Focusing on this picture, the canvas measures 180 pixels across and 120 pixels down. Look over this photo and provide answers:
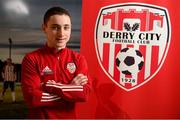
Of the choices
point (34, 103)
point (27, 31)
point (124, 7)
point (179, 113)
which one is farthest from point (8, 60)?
point (179, 113)

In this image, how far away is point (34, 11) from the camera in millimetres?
2330

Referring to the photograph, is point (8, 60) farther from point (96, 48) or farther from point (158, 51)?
point (158, 51)

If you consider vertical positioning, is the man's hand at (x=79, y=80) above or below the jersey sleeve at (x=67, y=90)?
above

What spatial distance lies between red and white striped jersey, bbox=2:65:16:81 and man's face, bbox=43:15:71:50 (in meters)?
0.43

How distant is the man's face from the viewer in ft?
6.79

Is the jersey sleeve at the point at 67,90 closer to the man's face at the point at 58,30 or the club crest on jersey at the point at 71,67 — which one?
the club crest on jersey at the point at 71,67

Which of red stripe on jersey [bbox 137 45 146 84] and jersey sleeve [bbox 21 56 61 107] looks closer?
jersey sleeve [bbox 21 56 61 107]

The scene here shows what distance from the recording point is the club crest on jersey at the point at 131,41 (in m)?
2.34

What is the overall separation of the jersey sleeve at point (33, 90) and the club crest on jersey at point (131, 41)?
0.63 m

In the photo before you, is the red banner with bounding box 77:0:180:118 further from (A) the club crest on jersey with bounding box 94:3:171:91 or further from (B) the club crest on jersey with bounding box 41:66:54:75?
(B) the club crest on jersey with bounding box 41:66:54:75

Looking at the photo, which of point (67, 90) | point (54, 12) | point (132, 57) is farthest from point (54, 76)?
point (132, 57)

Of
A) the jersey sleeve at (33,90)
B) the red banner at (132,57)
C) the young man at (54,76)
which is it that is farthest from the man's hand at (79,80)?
the red banner at (132,57)

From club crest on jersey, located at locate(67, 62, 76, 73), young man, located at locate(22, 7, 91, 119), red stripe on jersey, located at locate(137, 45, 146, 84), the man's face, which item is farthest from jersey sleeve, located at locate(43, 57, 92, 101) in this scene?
red stripe on jersey, located at locate(137, 45, 146, 84)

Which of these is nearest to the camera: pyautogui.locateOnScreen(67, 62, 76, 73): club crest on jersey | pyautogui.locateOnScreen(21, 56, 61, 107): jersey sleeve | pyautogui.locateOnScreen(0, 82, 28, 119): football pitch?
pyautogui.locateOnScreen(21, 56, 61, 107): jersey sleeve
